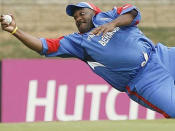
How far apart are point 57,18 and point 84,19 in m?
11.0

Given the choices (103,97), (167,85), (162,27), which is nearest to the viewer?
(167,85)

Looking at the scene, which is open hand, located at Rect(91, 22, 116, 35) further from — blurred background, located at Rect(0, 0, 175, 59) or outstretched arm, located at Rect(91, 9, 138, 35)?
blurred background, located at Rect(0, 0, 175, 59)

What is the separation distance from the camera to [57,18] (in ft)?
59.5

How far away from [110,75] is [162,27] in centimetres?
1039

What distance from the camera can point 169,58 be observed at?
7.34 meters

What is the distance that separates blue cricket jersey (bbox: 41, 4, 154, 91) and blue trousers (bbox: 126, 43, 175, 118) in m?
0.09

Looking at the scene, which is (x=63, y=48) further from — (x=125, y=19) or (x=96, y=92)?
(x=96, y=92)

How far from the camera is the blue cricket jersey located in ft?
23.3

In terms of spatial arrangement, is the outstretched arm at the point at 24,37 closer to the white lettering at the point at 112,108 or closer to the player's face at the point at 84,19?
the player's face at the point at 84,19

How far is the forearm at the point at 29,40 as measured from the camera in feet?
23.0

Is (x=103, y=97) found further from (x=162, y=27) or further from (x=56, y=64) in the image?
(x=162, y=27)

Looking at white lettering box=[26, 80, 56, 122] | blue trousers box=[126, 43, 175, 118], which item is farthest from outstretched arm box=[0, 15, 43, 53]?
white lettering box=[26, 80, 56, 122]

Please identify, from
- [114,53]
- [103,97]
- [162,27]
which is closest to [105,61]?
[114,53]

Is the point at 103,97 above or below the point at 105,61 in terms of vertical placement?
below
